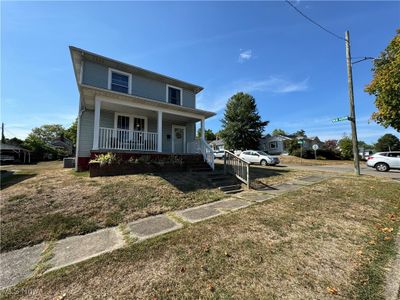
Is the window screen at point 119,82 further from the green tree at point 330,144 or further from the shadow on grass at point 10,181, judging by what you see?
the green tree at point 330,144

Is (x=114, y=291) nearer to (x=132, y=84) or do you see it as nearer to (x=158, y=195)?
(x=158, y=195)

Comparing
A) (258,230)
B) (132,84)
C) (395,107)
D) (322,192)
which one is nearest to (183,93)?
(132,84)

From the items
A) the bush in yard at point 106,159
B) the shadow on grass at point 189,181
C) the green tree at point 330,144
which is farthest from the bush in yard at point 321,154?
the bush in yard at point 106,159

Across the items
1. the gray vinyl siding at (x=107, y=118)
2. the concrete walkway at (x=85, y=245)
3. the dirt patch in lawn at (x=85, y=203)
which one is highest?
the gray vinyl siding at (x=107, y=118)

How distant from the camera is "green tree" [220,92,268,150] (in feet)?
109

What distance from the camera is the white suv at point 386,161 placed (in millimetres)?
14984

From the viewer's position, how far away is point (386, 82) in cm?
1081

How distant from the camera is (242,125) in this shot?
109ft

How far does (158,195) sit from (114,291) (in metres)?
3.68

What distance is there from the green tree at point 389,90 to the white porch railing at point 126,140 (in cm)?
1358

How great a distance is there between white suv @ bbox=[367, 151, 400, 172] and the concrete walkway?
17421 mm

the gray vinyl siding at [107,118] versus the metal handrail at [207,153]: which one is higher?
the gray vinyl siding at [107,118]

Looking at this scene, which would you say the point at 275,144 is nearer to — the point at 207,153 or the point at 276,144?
the point at 276,144

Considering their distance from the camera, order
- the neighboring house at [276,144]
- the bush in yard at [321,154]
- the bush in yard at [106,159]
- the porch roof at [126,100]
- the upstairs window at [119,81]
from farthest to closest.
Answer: the neighboring house at [276,144], the bush in yard at [321,154], the upstairs window at [119,81], the porch roof at [126,100], the bush in yard at [106,159]
